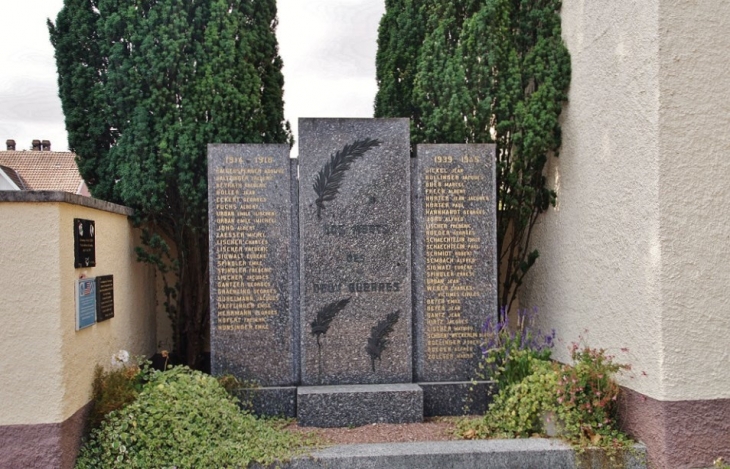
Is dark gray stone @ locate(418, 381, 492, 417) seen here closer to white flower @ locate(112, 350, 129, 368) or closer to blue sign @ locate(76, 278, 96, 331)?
white flower @ locate(112, 350, 129, 368)

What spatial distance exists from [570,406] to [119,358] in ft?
11.2

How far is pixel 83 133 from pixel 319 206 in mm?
2463

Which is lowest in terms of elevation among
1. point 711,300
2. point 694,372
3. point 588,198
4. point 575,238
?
point 694,372

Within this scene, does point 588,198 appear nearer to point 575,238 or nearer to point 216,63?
point 575,238

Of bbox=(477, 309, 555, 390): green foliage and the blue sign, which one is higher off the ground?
the blue sign

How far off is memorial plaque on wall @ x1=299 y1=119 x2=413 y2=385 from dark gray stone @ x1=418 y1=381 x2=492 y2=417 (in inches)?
9.9

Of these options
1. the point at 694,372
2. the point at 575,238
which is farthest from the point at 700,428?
the point at 575,238

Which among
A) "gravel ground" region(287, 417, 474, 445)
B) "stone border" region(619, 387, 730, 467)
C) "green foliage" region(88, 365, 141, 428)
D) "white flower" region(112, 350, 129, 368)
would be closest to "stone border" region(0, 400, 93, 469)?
"green foliage" region(88, 365, 141, 428)

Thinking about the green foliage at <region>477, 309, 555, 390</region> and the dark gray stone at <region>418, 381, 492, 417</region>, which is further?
the dark gray stone at <region>418, 381, 492, 417</region>

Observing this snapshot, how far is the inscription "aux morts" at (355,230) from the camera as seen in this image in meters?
5.59

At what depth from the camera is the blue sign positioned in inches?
173

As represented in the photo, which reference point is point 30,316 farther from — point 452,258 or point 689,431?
point 689,431

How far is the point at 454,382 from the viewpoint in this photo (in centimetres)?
561

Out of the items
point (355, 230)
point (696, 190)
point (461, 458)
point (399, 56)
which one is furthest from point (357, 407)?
point (399, 56)
